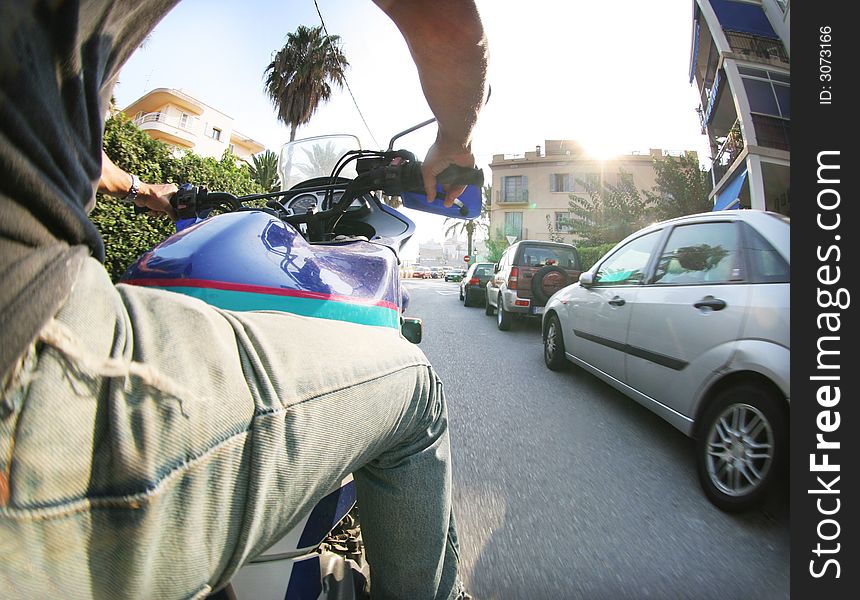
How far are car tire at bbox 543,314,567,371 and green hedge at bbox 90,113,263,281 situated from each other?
4381 mm

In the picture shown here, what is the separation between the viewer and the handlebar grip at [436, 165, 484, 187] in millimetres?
1551

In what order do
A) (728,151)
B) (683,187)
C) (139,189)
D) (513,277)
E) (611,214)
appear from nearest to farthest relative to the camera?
(139,189) → (513,277) → (728,151) → (683,187) → (611,214)

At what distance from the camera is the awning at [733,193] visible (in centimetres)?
1137

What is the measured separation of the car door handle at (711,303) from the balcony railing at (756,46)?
14.1 m

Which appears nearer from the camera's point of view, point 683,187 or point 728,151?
point 728,151

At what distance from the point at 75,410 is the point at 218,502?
20 cm

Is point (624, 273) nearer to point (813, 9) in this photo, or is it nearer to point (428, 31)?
point (813, 9)

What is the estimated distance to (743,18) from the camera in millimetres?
11844

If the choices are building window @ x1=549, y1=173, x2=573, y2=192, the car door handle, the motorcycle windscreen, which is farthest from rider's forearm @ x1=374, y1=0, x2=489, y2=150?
building window @ x1=549, y1=173, x2=573, y2=192

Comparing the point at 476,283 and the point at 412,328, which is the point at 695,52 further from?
the point at 412,328

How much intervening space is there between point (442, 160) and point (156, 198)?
4.07 ft

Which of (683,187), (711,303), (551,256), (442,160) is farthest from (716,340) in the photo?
(683,187)

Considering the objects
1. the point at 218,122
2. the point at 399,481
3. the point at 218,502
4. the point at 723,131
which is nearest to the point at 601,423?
the point at 399,481

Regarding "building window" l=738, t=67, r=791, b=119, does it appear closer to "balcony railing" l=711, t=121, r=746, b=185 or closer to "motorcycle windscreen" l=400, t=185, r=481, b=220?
"balcony railing" l=711, t=121, r=746, b=185
